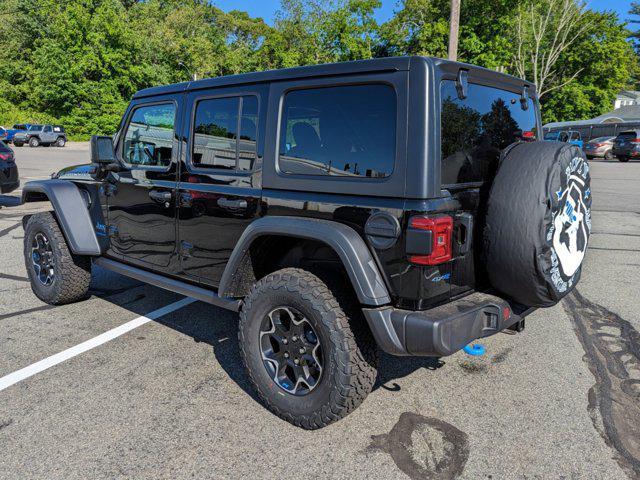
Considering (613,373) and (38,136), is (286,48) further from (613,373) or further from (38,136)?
(613,373)

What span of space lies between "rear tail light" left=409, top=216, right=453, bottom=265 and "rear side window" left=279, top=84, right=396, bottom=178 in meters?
0.32

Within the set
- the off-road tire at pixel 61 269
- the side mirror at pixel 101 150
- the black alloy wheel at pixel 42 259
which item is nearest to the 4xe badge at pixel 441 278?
the side mirror at pixel 101 150

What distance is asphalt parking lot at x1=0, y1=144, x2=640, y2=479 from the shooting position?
2.49 meters

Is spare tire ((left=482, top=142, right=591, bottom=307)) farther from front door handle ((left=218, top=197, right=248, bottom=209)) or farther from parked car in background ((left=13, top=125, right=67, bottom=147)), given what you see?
parked car in background ((left=13, top=125, right=67, bottom=147))

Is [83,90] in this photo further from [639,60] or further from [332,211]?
[639,60]

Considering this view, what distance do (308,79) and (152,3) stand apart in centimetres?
5479

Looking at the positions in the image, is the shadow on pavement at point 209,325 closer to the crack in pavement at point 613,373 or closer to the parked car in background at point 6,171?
the crack in pavement at point 613,373

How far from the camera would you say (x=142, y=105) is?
4.05m

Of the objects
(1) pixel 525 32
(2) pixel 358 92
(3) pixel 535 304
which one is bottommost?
(3) pixel 535 304

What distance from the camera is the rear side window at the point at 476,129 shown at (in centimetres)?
258

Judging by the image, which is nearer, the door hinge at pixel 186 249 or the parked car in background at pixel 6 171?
the door hinge at pixel 186 249

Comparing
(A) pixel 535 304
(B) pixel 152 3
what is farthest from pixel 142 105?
(B) pixel 152 3

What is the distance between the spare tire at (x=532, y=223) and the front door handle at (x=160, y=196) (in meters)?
2.18

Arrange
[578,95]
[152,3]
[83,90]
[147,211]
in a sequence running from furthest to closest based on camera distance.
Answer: [152,3], [578,95], [83,90], [147,211]
